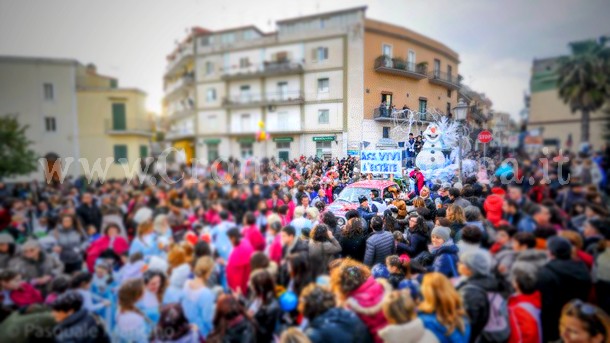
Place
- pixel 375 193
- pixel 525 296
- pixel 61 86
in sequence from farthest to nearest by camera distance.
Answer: pixel 375 193 < pixel 61 86 < pixel 525 296

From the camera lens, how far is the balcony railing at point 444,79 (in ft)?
8.93

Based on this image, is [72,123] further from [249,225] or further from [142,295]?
[249,225]

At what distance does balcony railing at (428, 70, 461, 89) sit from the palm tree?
745 mm

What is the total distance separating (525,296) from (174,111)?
3.62 m

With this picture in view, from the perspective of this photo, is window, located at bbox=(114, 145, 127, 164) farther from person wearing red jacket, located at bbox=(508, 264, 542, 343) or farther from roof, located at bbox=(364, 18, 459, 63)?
person wearing red jacket, located at bbox=(508, 264, 542, 343)

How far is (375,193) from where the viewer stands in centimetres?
318

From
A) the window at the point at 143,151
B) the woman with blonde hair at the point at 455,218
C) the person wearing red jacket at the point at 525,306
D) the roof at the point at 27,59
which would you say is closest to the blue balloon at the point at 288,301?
the person wearing red jacket at the point at 525,306

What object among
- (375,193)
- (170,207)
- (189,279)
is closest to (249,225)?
(189,279)

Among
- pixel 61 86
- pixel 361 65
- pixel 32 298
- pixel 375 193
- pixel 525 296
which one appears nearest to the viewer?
pixel 525 296

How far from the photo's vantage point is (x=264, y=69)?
8.93ft

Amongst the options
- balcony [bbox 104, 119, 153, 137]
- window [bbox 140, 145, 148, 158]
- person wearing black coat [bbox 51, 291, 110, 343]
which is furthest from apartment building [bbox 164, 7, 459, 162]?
person wearing black coat [bbox 51, 291, 110, 343]

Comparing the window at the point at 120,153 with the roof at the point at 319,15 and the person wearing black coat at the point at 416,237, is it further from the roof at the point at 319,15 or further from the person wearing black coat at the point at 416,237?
the person wearing black coat at the point at 416,237

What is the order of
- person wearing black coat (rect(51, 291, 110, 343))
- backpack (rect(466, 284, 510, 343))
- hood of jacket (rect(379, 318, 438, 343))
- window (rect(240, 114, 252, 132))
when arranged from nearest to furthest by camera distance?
hood of jacket (rect(379, 318, 438, 343))
backpack (rect(466, 284, 510, 343))
person wearing black coat (rect(51, 291, 110, 343))
window (rect(240, 114, 252, 132))

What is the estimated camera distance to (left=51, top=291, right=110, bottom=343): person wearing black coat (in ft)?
8.05
